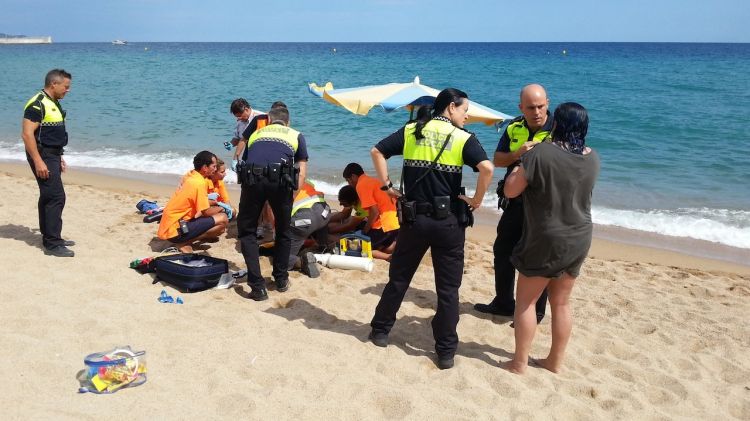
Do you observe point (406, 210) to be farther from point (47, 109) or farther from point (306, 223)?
point (47, 109)

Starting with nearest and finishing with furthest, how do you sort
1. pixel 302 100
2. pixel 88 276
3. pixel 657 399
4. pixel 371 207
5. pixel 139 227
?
pixel 657 399
pixel 88 276
pixel 371 207
pixel 139 227
pixel 302 100

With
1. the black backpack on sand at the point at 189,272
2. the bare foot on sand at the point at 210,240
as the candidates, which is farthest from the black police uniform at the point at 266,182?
the bare foot on sand at the point at 210,240

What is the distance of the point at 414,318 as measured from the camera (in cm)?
493

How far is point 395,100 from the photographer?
20.3ft

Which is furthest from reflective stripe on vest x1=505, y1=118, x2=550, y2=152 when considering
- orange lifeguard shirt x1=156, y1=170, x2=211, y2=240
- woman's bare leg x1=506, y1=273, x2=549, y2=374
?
orange lifeguard shirt x1=156, y1=170, x2=211, y2=240

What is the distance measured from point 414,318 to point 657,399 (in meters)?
A: 1.88

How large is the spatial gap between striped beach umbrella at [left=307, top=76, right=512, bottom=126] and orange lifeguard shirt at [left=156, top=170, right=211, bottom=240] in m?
1.68

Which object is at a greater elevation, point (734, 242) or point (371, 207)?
point (371, 207)

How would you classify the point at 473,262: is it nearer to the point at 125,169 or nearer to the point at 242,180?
the point at 242,180

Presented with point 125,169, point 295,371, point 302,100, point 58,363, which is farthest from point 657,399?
point 302,100

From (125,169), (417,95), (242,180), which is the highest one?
(417,95)

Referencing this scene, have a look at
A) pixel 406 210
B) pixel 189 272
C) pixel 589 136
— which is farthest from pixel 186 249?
pixel 589 136

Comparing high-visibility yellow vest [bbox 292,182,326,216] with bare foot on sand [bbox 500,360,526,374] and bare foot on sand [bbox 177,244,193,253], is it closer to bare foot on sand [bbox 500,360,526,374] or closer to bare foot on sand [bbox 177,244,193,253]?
bare foot on sand [bbox 177,244,193,253]

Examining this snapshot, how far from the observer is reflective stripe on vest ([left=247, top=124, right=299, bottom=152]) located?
194 inches
